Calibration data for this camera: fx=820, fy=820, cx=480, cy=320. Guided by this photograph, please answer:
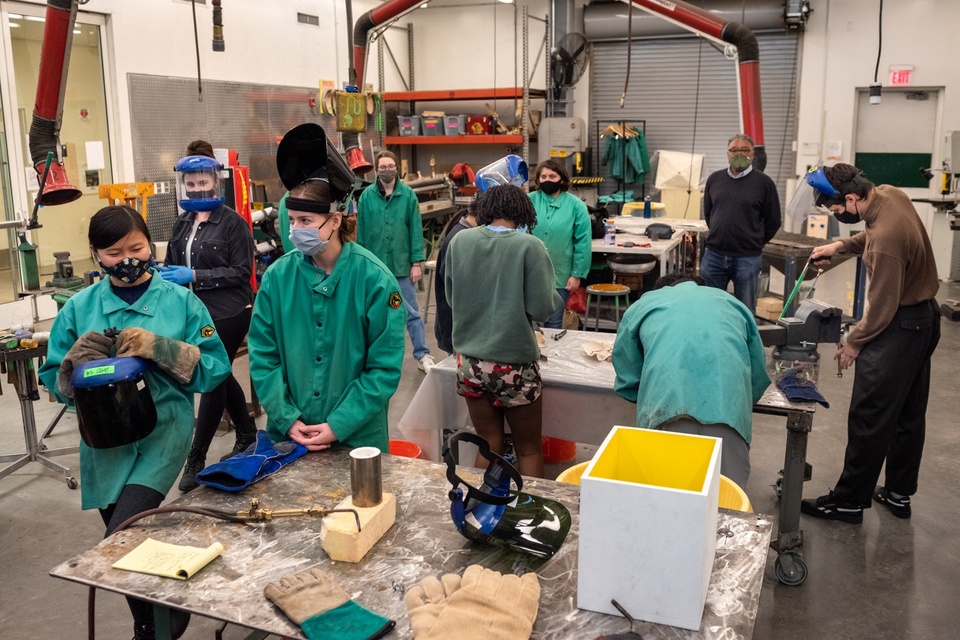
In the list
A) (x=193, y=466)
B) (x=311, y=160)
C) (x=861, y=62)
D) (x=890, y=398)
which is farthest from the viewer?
(x=861, y=62)

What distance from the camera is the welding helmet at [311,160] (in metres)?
2.37

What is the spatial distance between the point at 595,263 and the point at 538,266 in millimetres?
3684

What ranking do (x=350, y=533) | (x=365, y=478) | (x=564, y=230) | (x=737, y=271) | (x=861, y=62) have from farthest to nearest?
(x=861, y=62) < (x=737, y=271) < (x=564, y=230) < (x=365, y=478) < (x=350, y=533)

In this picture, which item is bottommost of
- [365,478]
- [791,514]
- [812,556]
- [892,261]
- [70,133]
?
[812,556]

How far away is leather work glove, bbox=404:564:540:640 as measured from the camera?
4.89 ft

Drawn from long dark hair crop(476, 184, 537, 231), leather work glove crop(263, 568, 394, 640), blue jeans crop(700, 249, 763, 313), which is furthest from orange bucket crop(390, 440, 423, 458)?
blue jeans crop(700, 249, 763, 313)

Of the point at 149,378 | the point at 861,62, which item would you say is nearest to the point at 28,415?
the point at 149,378

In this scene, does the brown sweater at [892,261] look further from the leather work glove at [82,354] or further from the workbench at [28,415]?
the workbench at [28,415]

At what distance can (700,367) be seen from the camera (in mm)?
2592

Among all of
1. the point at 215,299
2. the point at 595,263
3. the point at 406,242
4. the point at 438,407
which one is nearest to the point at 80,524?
the point at 215,299

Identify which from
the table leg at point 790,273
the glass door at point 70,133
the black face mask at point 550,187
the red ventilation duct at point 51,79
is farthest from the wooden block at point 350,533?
the glass door at point 70,133

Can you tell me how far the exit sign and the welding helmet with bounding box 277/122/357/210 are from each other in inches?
382

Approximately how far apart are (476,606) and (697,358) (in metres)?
1.33

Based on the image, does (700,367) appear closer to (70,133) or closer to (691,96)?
(70,133)
